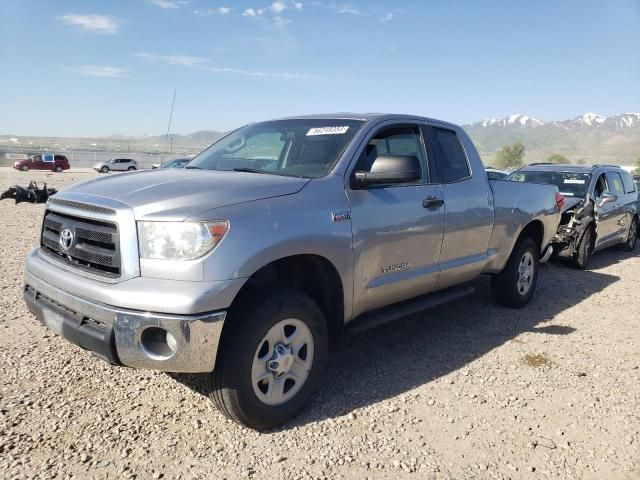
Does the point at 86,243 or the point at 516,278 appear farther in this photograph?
the point at 516,278

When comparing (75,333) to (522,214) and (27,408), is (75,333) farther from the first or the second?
(522,214)

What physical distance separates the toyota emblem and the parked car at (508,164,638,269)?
7.17m

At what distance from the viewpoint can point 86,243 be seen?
2910 millimetres

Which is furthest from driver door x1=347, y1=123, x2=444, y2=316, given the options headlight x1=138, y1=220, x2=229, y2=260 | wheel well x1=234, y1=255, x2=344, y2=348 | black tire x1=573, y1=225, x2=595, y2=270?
black tire x1=573, y1=225, x2=595, y2=270

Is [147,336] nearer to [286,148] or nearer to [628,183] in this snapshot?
[286,148]

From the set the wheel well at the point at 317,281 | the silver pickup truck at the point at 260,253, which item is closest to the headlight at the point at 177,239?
the silver pickup truck at the point at 260,253

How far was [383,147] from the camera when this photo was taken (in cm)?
389

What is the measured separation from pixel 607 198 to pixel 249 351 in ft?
25.5

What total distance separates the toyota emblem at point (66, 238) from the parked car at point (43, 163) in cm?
4755

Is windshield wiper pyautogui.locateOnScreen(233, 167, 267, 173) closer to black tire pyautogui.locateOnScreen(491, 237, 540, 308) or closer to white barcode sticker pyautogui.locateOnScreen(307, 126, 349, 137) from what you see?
white barcode sticker pyautogui.locateOnScreen(307, 126, 349, 137)

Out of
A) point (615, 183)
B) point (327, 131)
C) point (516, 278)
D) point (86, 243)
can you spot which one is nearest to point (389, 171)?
point (327, 131)

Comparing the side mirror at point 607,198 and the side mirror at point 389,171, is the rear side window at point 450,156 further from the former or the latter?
the side mirror at point 607,198

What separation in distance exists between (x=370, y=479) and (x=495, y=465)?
29.0 inches

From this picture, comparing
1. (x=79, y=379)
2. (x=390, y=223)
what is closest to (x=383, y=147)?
(x=390, y=223)
